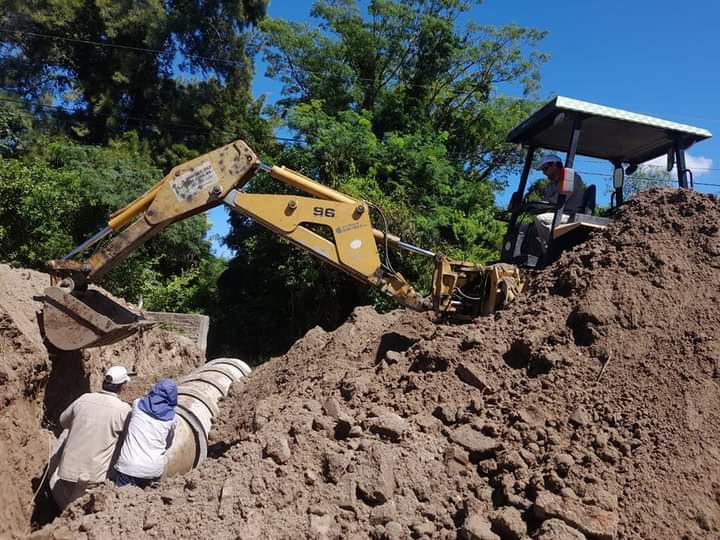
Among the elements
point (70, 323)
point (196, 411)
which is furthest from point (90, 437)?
point (196, 411)

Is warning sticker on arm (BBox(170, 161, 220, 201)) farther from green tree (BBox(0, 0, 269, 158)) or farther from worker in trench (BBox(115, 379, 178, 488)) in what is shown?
green tree (BBox(0, 0, 269, 158))

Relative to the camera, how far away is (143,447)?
4945 millimetres

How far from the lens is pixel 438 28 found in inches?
815

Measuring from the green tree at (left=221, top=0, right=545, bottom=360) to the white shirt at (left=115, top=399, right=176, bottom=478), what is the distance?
905 centimetres

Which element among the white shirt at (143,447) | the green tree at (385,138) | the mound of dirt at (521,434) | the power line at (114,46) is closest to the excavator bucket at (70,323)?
the white shirt at (143,447)

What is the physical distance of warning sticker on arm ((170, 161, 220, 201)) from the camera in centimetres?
589

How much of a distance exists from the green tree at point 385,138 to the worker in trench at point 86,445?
911 centimetres

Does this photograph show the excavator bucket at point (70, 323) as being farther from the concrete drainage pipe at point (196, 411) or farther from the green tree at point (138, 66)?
the green tree at point (138, 66)

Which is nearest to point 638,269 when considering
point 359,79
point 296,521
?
point 296,521

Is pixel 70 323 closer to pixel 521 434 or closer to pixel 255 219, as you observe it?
pixel 255 219

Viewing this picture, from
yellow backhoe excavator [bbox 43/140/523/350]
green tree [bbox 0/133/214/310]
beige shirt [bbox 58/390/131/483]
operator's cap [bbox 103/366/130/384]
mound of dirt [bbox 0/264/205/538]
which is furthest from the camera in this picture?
green tree [bbox 0/133/214/310]

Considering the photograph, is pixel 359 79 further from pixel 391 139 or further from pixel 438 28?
pixel 391 139

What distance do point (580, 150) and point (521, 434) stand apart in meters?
4.05

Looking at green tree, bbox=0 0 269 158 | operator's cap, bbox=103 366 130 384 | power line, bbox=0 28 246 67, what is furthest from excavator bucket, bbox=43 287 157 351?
power line, bbox=0 28 246 67
